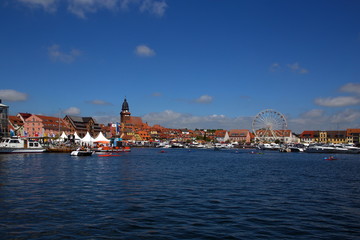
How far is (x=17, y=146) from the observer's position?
8431cm

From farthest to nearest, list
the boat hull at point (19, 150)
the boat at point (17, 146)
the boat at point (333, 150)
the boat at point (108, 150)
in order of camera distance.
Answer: the boat at point (333, 150), the boat at point (108, 150), the boat at point (17, 146), the boat hull at point (19, 150)

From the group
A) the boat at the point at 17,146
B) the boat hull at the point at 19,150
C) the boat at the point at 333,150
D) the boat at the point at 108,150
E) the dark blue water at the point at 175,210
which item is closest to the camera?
the dark blue water at the point at 175,210

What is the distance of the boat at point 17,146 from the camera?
8169 centimetres

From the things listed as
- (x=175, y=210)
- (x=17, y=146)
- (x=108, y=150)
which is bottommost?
(x=175, y=210)

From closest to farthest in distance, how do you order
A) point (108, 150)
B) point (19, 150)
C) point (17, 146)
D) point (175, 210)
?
point (175, 210), point (19, 150), point (17, 146), point (108, 150)

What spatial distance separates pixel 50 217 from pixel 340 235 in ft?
48.2

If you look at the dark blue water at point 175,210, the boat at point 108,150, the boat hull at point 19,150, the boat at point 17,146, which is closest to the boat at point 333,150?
the boat at point 108,150

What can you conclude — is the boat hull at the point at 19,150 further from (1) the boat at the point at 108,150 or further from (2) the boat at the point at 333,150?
(2) the boat at the point at 333,150

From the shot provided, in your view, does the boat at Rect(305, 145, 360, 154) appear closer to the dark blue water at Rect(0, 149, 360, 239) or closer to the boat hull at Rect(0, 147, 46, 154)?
the boat hull at Rect(0, 147, 46, 154)

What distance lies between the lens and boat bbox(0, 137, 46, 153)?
268ft

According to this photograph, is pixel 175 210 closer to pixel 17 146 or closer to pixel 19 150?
pixel 19 150

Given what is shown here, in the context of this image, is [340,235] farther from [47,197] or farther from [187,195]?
[47,197]

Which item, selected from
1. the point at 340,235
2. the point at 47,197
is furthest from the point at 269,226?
the point at 47,197

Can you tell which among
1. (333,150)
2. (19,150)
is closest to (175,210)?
(19,150)
